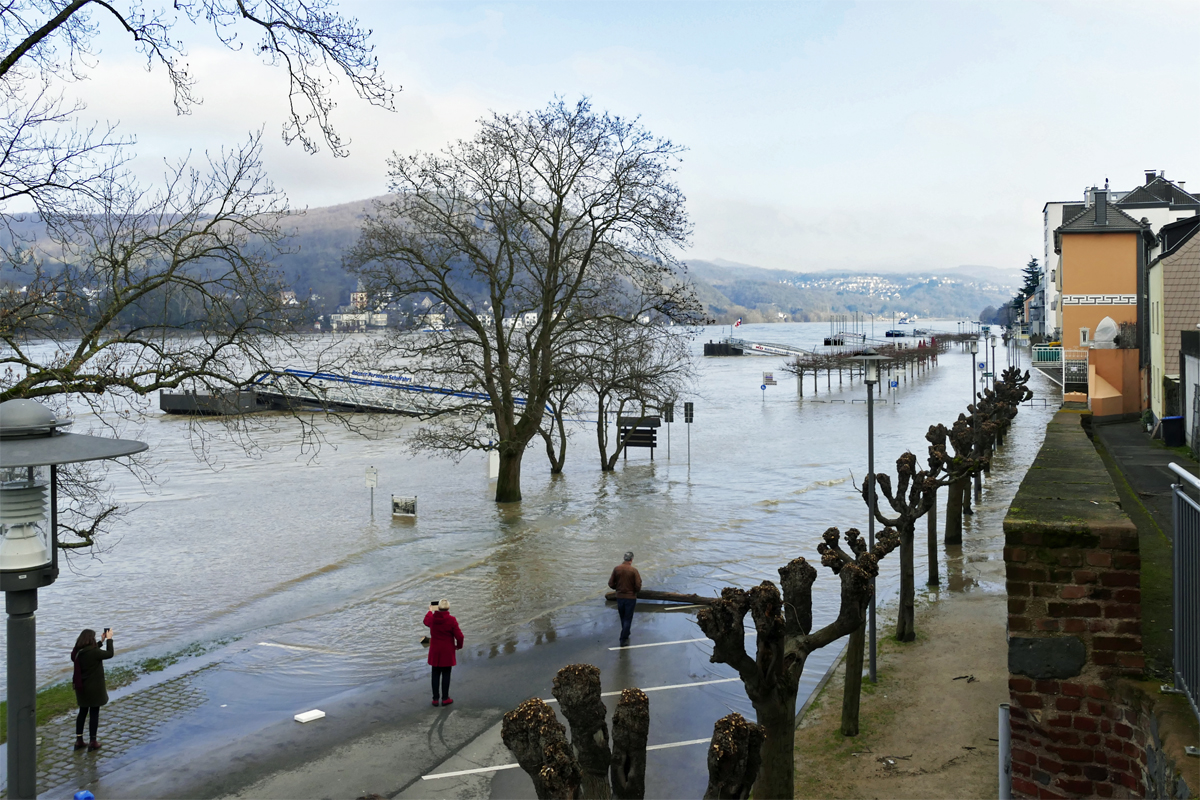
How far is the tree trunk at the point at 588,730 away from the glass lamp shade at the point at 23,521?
2764 millimetres

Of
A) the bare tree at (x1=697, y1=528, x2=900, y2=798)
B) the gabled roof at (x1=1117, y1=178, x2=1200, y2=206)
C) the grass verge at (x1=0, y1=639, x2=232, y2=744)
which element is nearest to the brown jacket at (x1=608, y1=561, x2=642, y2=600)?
the bare tree at (x1=697, y1=528, x2=900, y2=798)

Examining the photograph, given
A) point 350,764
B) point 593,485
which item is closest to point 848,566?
point 350,764

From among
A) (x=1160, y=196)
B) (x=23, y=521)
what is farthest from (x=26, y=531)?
(x=1160, y=196)

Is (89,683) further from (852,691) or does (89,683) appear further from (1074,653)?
(1074,653)

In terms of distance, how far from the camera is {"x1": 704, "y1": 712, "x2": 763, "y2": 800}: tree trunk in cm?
457

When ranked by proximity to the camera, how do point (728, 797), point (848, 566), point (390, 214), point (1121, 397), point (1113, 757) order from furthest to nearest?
point (1121, 397) < point (390, 214) < point (848, 566) < point (728, 797) < point (1113, 757)

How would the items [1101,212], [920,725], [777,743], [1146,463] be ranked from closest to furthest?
[777,743] → [920,725] → [1146,463] → [1101,212]

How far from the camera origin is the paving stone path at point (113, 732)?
962cm

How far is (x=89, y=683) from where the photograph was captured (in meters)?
10.3

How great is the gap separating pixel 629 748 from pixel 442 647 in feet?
22.4

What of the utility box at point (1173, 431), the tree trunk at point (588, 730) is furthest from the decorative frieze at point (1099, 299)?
the tree trunk at point (588, 730)

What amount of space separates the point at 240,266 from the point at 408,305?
19005mm

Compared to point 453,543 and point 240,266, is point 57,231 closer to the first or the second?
point 240,266

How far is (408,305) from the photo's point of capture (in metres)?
28.7
